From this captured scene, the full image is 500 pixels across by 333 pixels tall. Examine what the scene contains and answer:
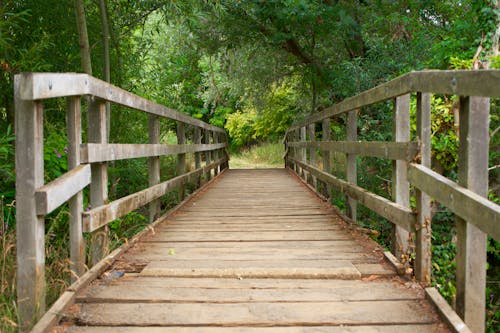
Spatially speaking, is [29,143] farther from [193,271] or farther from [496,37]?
[496,37]

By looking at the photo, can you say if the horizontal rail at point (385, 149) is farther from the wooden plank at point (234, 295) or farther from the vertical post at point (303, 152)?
the vertical post at point (303, 152)

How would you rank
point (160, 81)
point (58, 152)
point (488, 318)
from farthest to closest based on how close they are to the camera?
point (160, 81), point (488, 318), point (58, 152)

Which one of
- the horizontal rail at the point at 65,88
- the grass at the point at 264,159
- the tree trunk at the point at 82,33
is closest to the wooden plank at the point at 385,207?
the horizontal rail at the point at 65,88

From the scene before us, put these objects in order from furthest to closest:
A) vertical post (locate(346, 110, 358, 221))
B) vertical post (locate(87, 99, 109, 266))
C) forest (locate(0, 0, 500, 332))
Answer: forest (locate(0, 0, 500, 332)) < vertical post (locate(346, 110, 358, 221)) < vertical post (locate(87, 99, 109, 266))

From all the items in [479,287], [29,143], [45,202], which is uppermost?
[29,143]

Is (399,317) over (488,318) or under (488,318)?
over

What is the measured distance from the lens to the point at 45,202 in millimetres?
2326

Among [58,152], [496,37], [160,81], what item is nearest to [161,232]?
[58,152]

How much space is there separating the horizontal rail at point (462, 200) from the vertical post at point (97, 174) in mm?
1910

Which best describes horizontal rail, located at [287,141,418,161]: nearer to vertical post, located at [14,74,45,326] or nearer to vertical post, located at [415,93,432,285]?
vertical post, located at [415,93,432,285]

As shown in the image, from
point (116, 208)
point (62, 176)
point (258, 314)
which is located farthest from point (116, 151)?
point (258, 314)

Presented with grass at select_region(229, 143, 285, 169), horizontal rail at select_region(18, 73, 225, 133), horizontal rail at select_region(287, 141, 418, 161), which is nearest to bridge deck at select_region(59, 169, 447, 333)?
horizontal rail at select_region(287, 141, 418, 161)

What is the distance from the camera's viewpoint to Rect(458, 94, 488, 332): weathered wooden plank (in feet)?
7.34

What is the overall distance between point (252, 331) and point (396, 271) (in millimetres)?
1183
